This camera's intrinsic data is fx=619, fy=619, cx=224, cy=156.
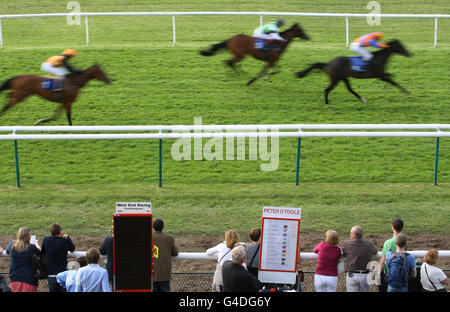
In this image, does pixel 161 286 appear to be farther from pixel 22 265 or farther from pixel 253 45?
pixel 253 45

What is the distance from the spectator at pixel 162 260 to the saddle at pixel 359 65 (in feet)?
19.9

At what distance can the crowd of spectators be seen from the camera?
4184 mm

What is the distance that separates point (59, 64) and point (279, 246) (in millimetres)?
5691

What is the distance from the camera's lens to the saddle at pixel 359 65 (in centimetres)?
979

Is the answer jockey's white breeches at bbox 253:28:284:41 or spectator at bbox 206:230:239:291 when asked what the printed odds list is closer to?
spectator at bbox 206:230:239:291

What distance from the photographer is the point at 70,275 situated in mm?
4234

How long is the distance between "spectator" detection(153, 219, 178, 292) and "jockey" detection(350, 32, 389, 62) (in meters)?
5.93

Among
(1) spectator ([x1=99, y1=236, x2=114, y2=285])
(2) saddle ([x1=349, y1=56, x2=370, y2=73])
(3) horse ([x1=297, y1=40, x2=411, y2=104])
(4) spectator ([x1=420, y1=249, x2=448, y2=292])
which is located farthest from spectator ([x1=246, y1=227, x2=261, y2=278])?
(2) saddle ([x1=349, y1=56, x2=370, y2=73])

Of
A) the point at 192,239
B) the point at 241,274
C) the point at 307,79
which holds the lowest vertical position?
the point at 192,239

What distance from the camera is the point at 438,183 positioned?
8242 millimetres
